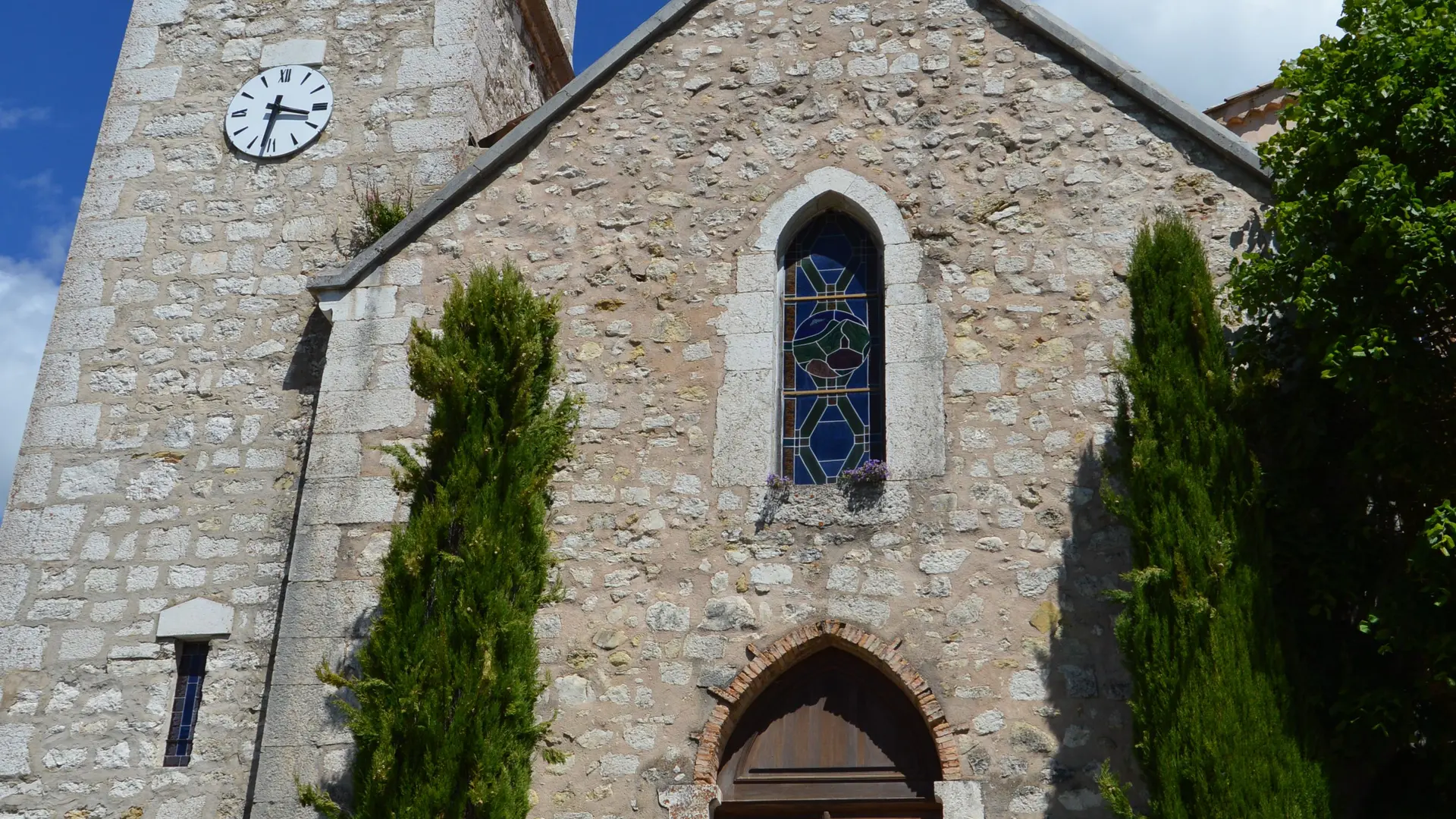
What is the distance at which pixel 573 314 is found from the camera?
834 centimetres

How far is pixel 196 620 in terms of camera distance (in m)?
8.22

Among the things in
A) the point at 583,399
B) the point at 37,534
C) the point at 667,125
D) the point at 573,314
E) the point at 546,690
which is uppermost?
the point at 667,125

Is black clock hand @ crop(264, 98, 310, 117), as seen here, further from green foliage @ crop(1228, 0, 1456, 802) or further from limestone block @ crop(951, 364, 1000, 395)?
green foliage @ crop(1228, 0, 1456, 802)

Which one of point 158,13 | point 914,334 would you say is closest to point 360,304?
point 914,334

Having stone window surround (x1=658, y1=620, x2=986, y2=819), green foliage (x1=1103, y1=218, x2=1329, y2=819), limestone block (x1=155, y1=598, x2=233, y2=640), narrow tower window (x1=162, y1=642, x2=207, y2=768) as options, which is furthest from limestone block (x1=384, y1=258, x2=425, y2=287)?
green foliage (x1=1103, y1=218, x2=1329, y2=819)

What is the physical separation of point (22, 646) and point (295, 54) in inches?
170

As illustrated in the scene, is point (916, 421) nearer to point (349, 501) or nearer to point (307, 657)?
point (349, 501)

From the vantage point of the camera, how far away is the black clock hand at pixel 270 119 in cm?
971

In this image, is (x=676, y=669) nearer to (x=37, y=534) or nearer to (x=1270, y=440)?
(x=1270, y=440)

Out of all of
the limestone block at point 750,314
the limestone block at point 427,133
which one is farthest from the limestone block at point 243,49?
the limestone block at point 750,314

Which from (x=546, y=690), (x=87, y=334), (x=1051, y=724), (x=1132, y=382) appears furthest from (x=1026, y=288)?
(x=87, y=334)

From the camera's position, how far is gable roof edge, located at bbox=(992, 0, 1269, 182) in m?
7.88

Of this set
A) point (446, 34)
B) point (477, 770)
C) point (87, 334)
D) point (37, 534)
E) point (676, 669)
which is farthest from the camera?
point (446, 34)

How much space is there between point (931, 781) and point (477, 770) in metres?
2.20
